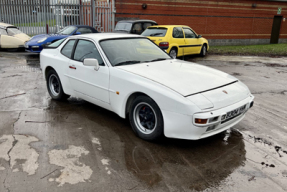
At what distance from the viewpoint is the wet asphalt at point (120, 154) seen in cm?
294

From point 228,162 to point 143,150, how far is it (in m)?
1.11

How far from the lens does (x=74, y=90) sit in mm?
5043

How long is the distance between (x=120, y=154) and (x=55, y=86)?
2949mm

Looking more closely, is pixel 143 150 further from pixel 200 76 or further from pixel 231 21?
pixel 231 21

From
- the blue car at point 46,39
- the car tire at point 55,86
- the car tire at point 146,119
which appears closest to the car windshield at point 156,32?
the blue car at point 46,39

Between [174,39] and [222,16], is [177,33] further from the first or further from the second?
[222,16]

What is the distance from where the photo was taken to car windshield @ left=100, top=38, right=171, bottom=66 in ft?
14.5

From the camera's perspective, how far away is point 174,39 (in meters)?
11.3

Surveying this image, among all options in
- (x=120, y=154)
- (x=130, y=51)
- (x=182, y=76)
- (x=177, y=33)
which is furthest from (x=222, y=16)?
(x=120, y=154)

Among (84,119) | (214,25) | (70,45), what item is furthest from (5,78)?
(214,25)

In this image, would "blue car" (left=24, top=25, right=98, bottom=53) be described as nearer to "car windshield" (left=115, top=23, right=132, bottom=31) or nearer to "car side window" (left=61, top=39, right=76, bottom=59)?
"car windshield" (left=115, top=23, right=132, bottom=31)

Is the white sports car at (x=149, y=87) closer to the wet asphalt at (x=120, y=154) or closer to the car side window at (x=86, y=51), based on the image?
the car side window at (x=86, y=51)

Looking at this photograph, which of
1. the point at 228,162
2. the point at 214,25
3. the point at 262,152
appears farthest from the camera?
the point at 214,25

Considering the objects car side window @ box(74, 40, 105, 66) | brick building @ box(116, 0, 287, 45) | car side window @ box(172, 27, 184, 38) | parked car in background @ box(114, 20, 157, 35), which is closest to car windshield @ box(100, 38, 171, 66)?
car side window @ box(74, 40, 105, 66)
